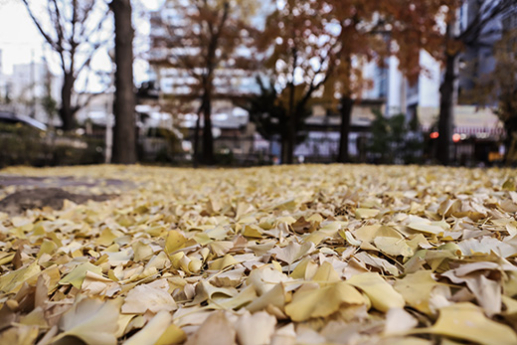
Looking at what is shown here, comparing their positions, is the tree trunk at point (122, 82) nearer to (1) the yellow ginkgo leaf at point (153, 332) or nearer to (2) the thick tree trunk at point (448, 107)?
(2) the thick tree trunk at point (448, 107)

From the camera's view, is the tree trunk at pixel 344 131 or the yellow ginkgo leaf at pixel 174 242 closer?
the yellow ginkgo leaf at pixel 174 242

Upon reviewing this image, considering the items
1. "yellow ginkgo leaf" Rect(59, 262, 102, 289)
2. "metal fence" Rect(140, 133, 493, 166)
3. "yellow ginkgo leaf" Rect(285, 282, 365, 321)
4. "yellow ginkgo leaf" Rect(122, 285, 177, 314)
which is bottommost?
"yellow ginkgo leaf" Rect(59, 262, 102, 289)

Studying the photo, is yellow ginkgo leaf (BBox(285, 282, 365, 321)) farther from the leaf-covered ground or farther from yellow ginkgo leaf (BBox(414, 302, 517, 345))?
yellow ginkgo leaf (BBox(414, 302, 517, 345))

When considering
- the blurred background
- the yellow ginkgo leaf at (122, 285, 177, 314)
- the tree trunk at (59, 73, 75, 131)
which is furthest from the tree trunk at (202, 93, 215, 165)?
the yellow ginkgo leaf at (122, 285, 177, 314)

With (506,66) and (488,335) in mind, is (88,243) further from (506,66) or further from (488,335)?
(506,66)

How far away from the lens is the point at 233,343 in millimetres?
528

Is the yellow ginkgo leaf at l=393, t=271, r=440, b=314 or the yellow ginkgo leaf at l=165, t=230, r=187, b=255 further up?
the yellow ginkgo leaf at l=393, t=271, r=440, b=314

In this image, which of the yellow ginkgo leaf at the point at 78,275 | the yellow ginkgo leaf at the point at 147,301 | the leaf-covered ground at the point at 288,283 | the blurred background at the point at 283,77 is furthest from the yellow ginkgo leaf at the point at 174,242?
the blurred background at the point at 283,77

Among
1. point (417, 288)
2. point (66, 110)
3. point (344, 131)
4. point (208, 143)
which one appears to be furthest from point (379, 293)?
point (66, 110)

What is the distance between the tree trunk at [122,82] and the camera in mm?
7770

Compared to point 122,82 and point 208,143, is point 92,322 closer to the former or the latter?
point 122,82

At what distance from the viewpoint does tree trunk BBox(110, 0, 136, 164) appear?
7.77 metres

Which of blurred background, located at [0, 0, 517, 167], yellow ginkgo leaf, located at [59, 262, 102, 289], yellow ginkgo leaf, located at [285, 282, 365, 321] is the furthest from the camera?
blurred background, located at [0, 0, 517, 167]

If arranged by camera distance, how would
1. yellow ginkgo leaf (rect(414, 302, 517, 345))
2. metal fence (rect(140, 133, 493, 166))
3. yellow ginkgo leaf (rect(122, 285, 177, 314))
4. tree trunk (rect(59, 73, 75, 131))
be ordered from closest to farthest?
yellow ginkgo leaf (rect(414, 302, 517, 345)) < yellow ginkgo leaf (rect(122, 285, 177, 314)) < metal fence (rect(140, 133, 493, 166)) < tree trunk (rect(59, 73, 75, 131))
